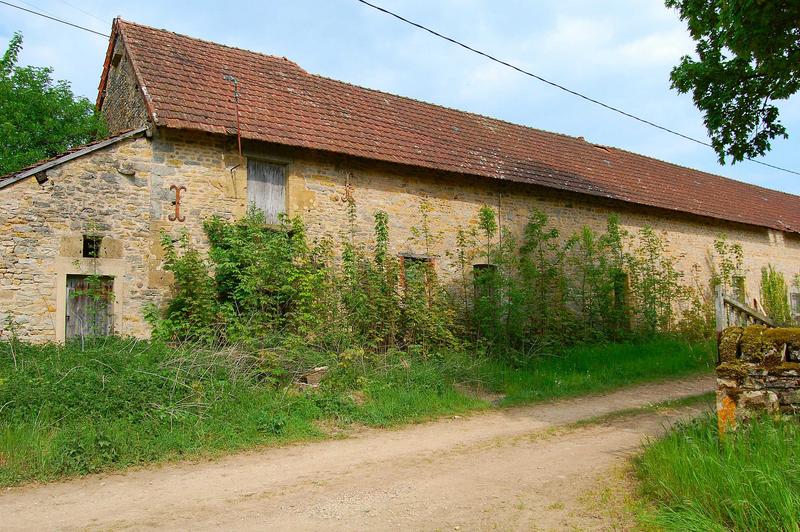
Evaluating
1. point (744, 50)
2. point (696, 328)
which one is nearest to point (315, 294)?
point (744, 50)

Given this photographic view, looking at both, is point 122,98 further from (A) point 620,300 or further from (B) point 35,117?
(A) point 620,300

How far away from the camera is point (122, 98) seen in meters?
13.6

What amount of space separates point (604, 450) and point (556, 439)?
739 mm

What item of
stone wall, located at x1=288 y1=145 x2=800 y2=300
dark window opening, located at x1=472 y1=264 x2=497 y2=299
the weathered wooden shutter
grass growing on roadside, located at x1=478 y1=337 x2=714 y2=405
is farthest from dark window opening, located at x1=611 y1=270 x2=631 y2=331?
the weathered wooden shutter

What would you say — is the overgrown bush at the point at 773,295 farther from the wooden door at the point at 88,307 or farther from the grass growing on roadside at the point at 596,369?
the wooden door at the point at 88,307

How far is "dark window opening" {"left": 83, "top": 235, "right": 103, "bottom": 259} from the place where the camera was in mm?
10377

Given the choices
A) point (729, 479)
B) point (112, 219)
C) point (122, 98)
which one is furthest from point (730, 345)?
point (122, 98)

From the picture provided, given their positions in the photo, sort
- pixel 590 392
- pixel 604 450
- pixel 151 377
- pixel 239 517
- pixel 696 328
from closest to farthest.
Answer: pixel 239 517 → pixel 604 450 → pixel 151 377 → pixel 590 392 → pixel 696 328

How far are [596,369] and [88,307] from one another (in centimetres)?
953

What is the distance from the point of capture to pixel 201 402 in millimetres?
7867

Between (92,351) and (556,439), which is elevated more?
(92,351)

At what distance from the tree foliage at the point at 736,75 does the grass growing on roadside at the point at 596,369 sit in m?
4.51

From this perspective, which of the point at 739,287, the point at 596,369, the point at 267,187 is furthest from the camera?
the point at 739,287

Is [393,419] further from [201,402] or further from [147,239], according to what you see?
[147,239]
